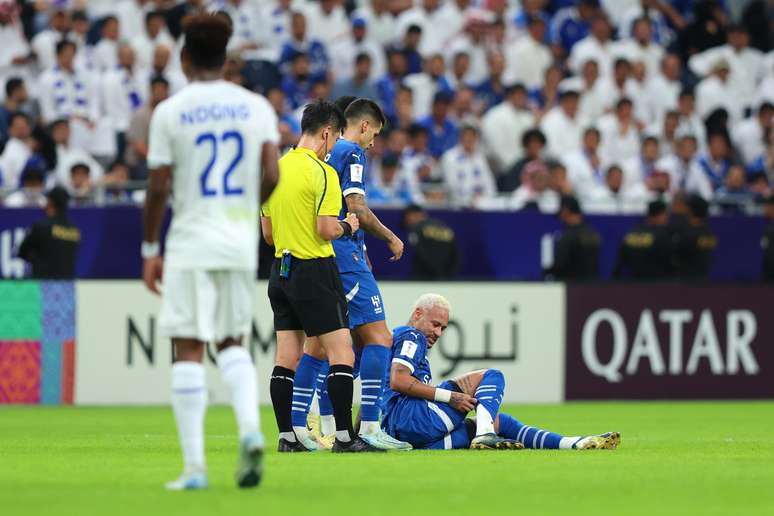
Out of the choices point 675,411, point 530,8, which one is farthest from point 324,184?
point 530,8

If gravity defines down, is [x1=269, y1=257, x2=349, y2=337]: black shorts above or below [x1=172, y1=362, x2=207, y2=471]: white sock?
above

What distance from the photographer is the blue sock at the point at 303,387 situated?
11078 mm

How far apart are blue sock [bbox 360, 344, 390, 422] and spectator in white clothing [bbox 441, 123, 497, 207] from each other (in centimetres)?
1084

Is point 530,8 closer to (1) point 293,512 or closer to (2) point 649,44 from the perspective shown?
(2) point 649,44

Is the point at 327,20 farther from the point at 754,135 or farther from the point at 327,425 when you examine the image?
the point at 327,425

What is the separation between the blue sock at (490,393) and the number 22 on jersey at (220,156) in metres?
3.45

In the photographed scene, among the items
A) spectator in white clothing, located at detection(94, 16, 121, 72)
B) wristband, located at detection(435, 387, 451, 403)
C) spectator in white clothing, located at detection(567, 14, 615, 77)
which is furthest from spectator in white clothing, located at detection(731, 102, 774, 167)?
wristband, located at detection(435, 387, 451, 403)

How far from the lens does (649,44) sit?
26562 mm

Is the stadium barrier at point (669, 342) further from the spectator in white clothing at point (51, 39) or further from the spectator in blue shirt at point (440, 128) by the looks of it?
the spectator in white clothing at point (51, 39)

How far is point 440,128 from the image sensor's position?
2298cm

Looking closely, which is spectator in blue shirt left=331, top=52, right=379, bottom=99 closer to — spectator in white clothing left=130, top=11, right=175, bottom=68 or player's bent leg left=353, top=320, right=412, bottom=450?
spectator in white clothing left=130, top=11, right=175, bottom=68

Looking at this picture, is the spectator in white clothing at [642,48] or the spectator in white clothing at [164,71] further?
the spectator in white clothing at [642,48]

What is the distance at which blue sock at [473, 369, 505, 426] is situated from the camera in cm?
1108

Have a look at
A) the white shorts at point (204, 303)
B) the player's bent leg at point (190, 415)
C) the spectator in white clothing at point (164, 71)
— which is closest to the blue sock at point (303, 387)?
the white shorts at point (204, 303)
